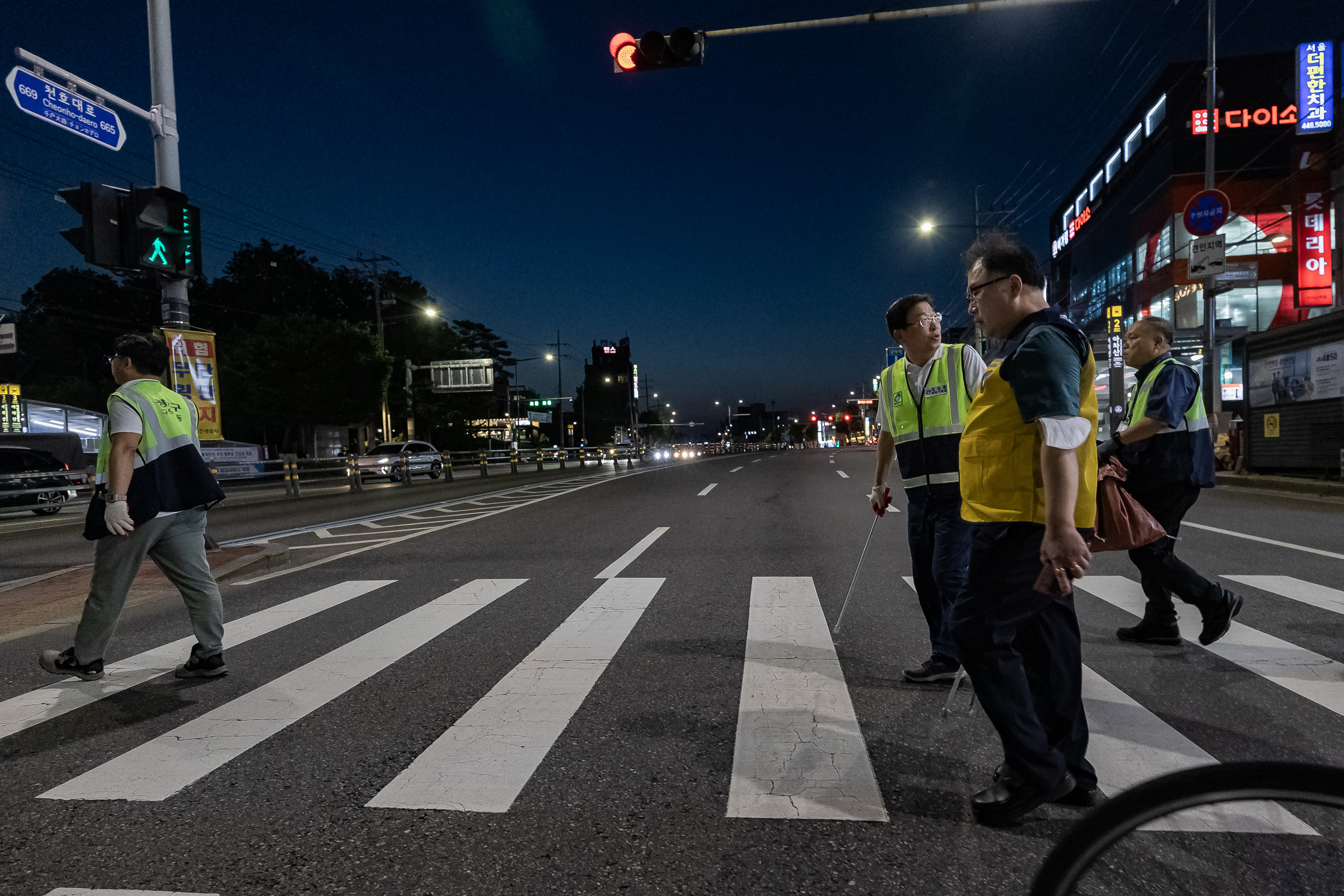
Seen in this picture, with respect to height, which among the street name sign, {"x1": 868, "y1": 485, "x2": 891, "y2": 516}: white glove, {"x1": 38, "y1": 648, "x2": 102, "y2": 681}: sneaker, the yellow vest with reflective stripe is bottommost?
{"x1": 38, "y1": 648, "x2": 102, "y2": 681}: sneaker

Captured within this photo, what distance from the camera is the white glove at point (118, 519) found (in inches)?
147

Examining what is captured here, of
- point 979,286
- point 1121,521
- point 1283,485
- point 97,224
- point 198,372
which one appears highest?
point 97,224

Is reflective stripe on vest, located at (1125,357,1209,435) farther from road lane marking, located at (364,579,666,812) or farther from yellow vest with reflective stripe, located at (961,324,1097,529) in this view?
road lane marking, located at (364,579,666,812)

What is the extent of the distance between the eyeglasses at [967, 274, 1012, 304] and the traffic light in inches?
229

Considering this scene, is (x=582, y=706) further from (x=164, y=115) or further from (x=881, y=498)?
(x=164, y=115)

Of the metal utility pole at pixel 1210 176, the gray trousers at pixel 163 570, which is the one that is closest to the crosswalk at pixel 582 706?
the gray trousers at pixel 163 570

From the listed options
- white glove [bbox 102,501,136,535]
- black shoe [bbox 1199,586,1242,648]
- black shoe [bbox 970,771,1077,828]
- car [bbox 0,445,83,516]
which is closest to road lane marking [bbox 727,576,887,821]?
black shoe [bbox 970,771,1077,828]

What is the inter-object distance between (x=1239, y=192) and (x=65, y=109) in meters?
48.5

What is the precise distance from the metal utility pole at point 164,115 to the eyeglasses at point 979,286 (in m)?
9.21

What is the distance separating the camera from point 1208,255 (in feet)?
52.7

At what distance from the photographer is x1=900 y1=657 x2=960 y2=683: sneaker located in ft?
12.3

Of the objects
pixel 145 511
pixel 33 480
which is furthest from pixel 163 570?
pixel 33 480

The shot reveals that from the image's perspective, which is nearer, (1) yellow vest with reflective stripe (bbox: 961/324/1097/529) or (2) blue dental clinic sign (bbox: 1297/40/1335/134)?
(1) yellow vest with reflective stripe (bbox: 961/324/1097/529)

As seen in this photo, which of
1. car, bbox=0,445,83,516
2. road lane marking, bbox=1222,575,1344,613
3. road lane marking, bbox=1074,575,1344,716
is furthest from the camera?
car, bbox=0,445,83,516
